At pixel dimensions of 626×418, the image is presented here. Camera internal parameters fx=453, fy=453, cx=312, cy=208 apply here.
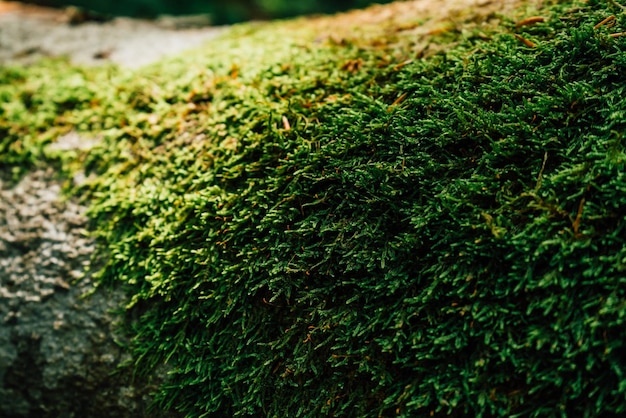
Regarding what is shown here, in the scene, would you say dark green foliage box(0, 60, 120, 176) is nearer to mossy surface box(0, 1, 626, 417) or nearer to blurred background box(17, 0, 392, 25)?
mossy surface box(0, 1, 626, 417)

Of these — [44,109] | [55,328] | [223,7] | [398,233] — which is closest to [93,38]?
[44,109]

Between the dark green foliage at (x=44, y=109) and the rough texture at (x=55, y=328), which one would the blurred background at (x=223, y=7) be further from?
the rough texture at (x=55, y=328)

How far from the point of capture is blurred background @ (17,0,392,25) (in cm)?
618

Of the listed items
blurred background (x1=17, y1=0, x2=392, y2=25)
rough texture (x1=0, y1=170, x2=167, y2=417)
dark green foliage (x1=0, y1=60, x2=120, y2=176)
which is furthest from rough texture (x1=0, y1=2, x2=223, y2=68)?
blurred background (x1=17, y1=0, x2=392, y2=25)

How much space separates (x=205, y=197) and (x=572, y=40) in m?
1.48

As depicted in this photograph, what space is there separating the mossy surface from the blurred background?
4.81 m

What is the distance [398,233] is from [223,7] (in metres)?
6.36

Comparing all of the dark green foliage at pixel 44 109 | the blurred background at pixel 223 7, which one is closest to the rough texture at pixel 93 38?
the dark green foliage at pixel 44 109

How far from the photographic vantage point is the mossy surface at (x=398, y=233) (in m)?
1.28

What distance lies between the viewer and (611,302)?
46.9 inches

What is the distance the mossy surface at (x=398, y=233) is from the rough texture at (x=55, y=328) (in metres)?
0.13

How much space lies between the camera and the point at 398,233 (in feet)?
4.91

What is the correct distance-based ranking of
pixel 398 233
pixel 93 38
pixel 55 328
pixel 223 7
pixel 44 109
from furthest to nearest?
pixel 223 7 < pixel 93 38 < pixel 44 109 < pixel 55 328 < pixel 398 233

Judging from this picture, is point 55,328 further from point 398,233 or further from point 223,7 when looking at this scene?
point 223,7
